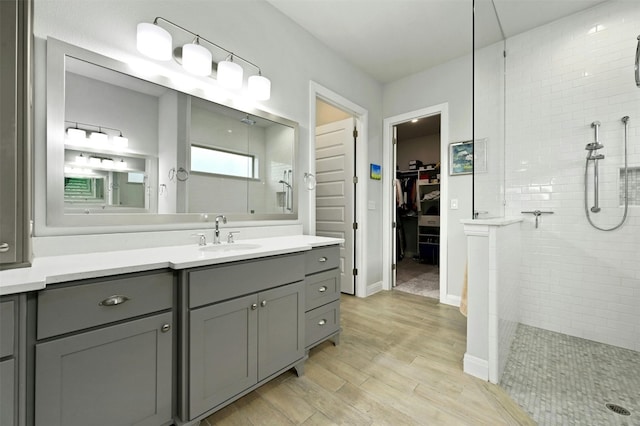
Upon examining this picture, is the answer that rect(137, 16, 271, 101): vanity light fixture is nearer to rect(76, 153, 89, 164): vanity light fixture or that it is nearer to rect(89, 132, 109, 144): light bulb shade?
rect(89, 132, 109, 144): light bulb shade

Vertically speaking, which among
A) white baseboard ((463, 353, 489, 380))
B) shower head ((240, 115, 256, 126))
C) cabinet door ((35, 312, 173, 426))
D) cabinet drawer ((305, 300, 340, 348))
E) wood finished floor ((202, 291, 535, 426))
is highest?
shower head ((240, 115, 256, 126))

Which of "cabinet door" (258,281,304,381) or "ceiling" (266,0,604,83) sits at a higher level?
"ceiling" (266,0,604,83)

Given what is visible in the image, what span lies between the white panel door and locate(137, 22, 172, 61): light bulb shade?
7.34 feet

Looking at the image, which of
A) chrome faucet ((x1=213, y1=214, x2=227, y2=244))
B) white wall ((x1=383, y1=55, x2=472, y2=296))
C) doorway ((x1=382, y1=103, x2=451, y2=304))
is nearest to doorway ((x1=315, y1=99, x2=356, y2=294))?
doorway ((x1=382, y1=103, x2=451, y2=304))

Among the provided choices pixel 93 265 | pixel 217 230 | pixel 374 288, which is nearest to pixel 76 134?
pixel 93 265

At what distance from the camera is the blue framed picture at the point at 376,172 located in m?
3.54

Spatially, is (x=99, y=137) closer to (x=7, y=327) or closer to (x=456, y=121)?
(x=7, y=327)

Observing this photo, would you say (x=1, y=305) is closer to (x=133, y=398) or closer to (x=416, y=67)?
(x=133, y=398)

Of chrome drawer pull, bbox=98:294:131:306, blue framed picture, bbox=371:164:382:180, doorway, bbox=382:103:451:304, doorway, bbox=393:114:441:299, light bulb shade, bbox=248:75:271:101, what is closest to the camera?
chrome drawer pull, bbox=98:294:131:306

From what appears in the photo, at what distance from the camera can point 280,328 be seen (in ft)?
5.31

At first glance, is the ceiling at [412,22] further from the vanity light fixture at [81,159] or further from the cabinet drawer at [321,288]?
the cabinet drawer at [321,288]

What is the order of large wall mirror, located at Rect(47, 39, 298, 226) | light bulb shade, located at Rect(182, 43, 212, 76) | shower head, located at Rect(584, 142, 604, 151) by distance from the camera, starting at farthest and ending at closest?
shower head, located at Rect(584, 142, 604, 151)
light bulb shade, located at Rect(182, 43, 212, 76)
large wall mirror, located at Rect(47, 39, 298, 226)

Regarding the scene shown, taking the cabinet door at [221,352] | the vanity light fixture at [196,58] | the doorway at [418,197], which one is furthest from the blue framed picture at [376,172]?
the cabinet door at [221,352]

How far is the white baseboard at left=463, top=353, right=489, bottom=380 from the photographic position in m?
1.74
